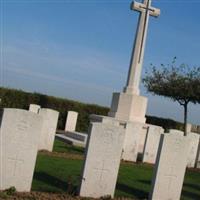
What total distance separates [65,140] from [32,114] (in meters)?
9.69

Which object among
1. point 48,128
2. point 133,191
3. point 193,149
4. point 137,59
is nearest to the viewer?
point 133,191

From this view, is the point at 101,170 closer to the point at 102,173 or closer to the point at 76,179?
the point at 102,173

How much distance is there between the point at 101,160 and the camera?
25.3 feet

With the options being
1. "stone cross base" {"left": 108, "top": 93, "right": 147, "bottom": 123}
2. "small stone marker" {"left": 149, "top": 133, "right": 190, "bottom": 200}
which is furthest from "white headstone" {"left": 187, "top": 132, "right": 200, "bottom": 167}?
"small stone marker" {"left": 149, "top": 133, "right": 190, "bottom": 200}

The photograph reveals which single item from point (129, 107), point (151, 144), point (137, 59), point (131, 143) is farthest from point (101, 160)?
point (137, 59)

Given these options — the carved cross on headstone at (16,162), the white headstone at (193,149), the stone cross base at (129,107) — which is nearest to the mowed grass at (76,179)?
the carved cross on headstone at (16,162)

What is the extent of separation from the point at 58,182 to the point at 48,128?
13.6ft

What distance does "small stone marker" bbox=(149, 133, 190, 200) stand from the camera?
8.12 m

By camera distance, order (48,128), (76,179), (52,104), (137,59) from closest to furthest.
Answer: (76,179), (48,128), (137,59), (52,104)

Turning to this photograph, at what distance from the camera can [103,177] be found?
7797 mm

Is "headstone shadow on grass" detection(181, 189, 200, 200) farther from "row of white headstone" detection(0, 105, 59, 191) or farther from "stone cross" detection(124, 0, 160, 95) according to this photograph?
"stone cross" detection(124, 0, 160, 95)

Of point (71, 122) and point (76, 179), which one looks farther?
point (71, 122)

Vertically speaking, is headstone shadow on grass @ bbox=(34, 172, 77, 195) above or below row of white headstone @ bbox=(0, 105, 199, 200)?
below

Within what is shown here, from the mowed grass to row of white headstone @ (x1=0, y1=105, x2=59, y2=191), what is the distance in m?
0.44
